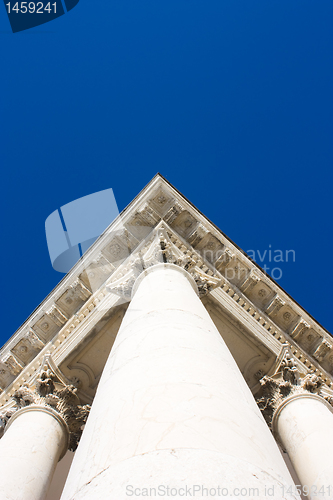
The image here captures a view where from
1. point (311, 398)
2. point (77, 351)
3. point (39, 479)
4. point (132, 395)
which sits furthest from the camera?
point (77, 351)

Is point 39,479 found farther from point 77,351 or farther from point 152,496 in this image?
point 152,496

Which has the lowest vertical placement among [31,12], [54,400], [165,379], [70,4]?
[54,400]

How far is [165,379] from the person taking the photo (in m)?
4.47

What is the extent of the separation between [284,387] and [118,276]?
555 centimetres

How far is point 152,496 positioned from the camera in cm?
280

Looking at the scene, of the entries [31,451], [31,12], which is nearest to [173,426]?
[31,451]

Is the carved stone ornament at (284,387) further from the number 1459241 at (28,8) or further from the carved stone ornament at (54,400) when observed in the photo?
the number 1459241 at (28,8)

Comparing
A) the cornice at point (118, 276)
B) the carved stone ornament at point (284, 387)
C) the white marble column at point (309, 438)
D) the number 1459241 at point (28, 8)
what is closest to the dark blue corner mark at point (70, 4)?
the number 1459241 at point (28, 8)

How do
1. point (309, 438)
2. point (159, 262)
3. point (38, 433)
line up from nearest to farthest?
1. point (309, 438)
2. point (38, 433)
3. point (159, 262)

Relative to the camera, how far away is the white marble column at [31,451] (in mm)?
6965

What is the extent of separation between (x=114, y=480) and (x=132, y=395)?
4.15 ft

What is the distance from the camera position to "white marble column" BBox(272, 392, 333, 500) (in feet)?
23.2

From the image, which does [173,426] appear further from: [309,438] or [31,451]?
[309,438]

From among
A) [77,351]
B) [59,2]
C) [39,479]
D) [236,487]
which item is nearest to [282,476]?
[236,487]
